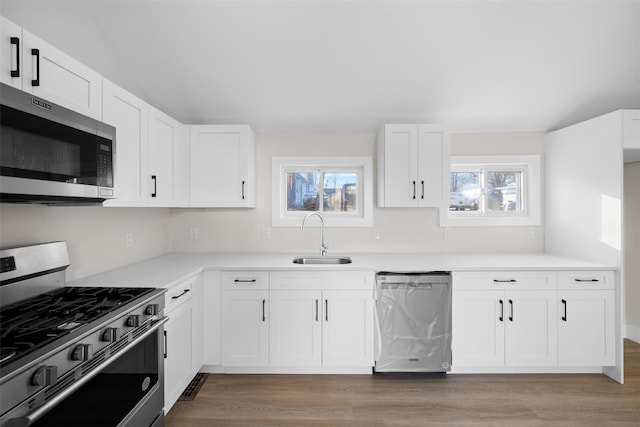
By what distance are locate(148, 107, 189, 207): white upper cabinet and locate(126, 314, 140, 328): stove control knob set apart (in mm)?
1011

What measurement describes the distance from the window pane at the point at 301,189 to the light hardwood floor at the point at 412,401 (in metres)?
1.61

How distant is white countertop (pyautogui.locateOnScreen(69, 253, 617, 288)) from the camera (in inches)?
87.2

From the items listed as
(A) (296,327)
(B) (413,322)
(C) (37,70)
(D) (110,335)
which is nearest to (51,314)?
(D) (110,335)

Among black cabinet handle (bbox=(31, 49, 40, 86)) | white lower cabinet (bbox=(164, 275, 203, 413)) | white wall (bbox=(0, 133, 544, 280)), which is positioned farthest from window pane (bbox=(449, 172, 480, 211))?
black cabinet handle (bbox=(31, 49, 40, 86))

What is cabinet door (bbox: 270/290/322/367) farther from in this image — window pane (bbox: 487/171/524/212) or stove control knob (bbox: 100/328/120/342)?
window pane (bbox: 487/171/524/212)

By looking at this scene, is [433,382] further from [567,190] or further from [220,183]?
[220,183]

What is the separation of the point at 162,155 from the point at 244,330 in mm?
1477

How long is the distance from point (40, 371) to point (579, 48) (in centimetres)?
362

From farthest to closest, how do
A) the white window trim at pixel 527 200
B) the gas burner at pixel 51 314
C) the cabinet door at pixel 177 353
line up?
1. the white window trim at pixel 527 200
2. the cabinet door at pixel 177 353
3. the gas burner at pixel 51 314

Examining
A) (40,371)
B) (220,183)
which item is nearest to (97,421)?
(40,371)

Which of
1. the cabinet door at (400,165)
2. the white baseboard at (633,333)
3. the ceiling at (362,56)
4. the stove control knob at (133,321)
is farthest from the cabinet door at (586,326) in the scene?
the stove control knob at (133,321)

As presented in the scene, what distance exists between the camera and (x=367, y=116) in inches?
124

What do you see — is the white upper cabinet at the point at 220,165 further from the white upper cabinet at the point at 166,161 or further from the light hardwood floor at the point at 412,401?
the light hardwood floor at the point at 412,401

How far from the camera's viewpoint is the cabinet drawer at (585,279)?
2.60 m
